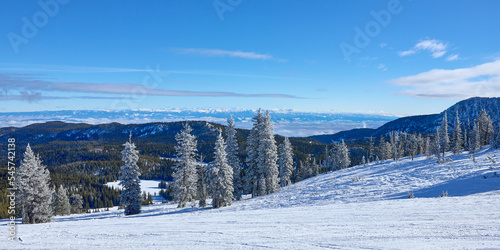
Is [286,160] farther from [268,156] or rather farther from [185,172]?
[185,172]

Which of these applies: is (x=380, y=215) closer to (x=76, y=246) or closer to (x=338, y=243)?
(x=338, y=243)

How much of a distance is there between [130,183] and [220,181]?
1360 centimetres

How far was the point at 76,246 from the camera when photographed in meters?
8.95

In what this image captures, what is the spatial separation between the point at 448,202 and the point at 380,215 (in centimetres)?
471

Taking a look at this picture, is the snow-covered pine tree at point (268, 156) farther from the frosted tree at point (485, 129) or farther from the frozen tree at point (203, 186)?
the frosted tree at point (485, 129)

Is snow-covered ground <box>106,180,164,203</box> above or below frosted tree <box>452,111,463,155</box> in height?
below

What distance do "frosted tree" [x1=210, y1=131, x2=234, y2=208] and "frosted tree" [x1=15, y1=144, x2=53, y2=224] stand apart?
24143 millimetres

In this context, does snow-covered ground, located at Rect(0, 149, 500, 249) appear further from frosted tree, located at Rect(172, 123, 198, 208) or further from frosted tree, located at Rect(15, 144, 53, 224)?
frosted tree, located at Rect(15, 144, 53, 224)

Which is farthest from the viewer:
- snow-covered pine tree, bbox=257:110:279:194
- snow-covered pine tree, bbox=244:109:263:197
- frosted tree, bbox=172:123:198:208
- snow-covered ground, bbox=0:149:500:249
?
A: snow-covered pine tree, bbox=244:109:263:197

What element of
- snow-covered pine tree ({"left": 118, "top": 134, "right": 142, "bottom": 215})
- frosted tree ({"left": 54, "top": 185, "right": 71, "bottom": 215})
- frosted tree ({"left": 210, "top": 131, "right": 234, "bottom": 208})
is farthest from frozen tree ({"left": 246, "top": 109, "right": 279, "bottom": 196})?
frosted tree ({"left": 54, "top": 185, "right": 71, "bottom": 215})

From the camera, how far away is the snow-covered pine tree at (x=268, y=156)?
3344 centimetres

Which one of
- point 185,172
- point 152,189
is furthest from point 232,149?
point 152,189

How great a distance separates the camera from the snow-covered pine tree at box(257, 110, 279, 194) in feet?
110

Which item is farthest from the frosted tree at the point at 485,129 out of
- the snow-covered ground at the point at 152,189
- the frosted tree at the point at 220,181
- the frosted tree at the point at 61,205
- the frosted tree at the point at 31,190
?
the snow-covered ground at the point at 152,189
